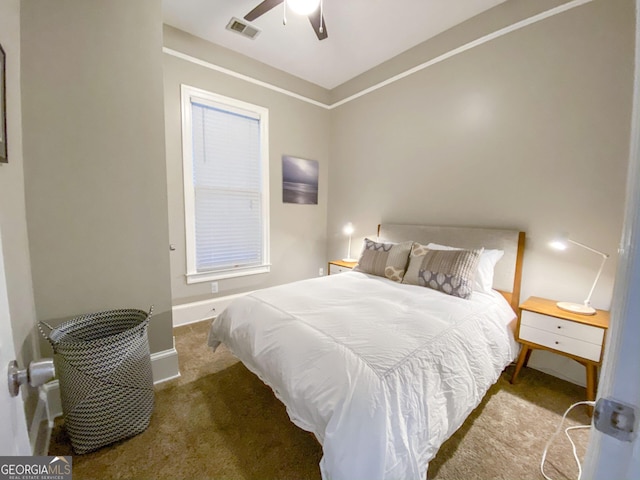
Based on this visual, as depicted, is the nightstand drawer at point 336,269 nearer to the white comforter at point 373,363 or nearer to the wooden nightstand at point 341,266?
the wooden nightstand at point 341,266

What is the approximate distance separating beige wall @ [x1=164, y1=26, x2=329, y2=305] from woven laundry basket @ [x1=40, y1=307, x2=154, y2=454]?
1.43 meters

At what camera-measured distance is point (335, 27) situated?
8.20 feet

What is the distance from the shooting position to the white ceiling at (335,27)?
7.42 feet

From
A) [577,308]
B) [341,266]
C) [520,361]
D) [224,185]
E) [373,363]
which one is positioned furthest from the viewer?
[341,266]

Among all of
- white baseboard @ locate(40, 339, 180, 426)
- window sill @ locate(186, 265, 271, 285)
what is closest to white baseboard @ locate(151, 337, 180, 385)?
white baseboard @ locate(40, 339, 180, 426)

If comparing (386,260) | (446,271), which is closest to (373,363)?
(446,271)

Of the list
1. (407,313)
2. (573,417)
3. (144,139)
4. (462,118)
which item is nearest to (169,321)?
(144,139)

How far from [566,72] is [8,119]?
3473 millimetres

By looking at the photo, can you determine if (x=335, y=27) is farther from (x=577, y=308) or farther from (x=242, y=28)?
(x=577, y=308)

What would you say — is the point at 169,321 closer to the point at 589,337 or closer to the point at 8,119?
the point at 8,119

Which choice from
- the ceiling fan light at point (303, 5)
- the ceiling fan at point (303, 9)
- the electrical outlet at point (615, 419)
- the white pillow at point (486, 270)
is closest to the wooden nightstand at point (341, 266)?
the white pillow at point (486, 270)

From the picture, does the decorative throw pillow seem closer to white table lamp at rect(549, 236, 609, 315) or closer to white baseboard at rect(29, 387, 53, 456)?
white table lamp at rect(549, 236, 609, 315)

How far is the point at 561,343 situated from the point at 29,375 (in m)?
2.55

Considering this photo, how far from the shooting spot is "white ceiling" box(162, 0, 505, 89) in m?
2.26
